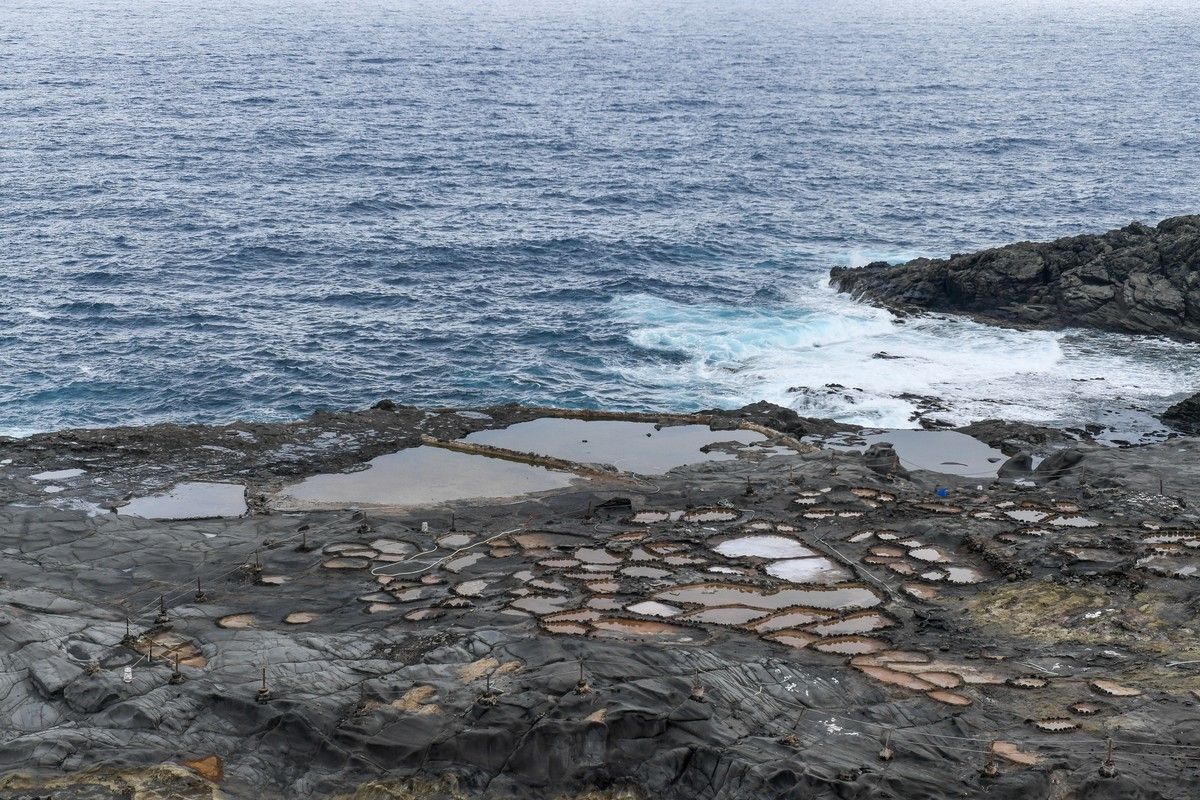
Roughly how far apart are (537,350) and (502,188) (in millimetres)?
40214

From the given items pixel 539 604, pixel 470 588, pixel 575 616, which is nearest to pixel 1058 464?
pixel 575 616

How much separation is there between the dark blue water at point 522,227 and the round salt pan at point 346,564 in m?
28.8

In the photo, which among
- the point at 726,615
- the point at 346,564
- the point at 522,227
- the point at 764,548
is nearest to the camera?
the point at 726,615

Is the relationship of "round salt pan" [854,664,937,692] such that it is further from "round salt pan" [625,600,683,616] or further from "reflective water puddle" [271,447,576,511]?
"reflective water puddle" [271,447,576,511]

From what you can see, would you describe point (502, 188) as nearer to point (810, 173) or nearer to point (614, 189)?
point (614, 189)

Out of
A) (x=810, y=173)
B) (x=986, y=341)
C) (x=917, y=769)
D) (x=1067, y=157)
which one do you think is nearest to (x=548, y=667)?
(x=917, y=769)

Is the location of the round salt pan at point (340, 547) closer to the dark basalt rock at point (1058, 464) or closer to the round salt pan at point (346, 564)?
the round salt pan at point (346, 564)

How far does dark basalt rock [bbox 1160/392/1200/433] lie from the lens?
205 ft

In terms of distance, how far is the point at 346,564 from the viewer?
4059cm

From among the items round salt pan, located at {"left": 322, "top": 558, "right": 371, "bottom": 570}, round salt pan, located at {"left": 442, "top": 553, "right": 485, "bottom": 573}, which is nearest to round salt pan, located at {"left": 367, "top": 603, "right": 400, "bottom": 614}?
round salt pan, located at {"left": 322, "top": 558, "right": 371, "bottom": 570}

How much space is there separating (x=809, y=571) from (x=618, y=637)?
869cm

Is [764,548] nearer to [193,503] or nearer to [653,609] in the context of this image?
[653,609]

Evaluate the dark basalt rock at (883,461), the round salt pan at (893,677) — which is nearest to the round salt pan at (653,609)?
the round salt pan at (893,677)

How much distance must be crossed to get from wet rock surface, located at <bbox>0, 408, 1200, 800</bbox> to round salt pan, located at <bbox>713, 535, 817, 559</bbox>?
5.3 inches
